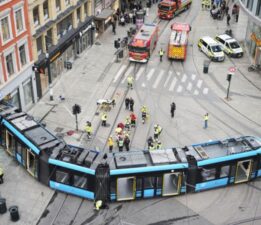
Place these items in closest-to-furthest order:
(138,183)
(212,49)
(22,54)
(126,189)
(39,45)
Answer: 1. (138,183)
2. (126,189)
3. (22,54)
4. (39,45)
5. (212,49)

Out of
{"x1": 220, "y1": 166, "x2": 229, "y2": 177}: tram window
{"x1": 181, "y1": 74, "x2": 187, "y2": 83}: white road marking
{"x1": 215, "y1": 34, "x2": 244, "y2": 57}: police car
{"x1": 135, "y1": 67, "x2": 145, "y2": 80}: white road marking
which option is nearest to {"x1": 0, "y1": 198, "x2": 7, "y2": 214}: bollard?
{"x1": 220, "y1": 166, "x2": 229, "y2": 177}: tram window

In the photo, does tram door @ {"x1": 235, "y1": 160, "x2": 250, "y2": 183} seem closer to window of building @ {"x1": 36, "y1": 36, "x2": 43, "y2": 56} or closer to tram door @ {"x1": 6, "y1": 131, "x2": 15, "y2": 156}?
tram door @ {"x1": 6, "y1": 131, "x2": 15, "y2": 156}

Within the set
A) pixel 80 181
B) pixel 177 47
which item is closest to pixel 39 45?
pixel 177 47

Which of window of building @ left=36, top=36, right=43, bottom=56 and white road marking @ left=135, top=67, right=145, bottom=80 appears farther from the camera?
white road marking @ left=135, top=67, right=145, bottom=80

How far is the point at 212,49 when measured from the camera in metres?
55.0

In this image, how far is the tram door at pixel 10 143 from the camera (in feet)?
112

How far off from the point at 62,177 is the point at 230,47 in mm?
33589

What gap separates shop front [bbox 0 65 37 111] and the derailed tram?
301 inches

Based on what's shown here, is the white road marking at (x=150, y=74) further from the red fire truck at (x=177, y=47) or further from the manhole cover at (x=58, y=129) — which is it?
the manhole cover at (x=58, y=129)

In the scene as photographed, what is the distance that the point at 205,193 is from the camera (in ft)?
104

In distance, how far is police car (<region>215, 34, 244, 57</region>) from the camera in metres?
55.5

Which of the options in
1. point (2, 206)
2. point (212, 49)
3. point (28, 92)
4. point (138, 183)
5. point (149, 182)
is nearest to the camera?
point (2, 206)

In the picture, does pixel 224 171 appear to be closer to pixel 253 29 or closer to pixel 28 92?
pixel 28 92

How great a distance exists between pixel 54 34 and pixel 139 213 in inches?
960
